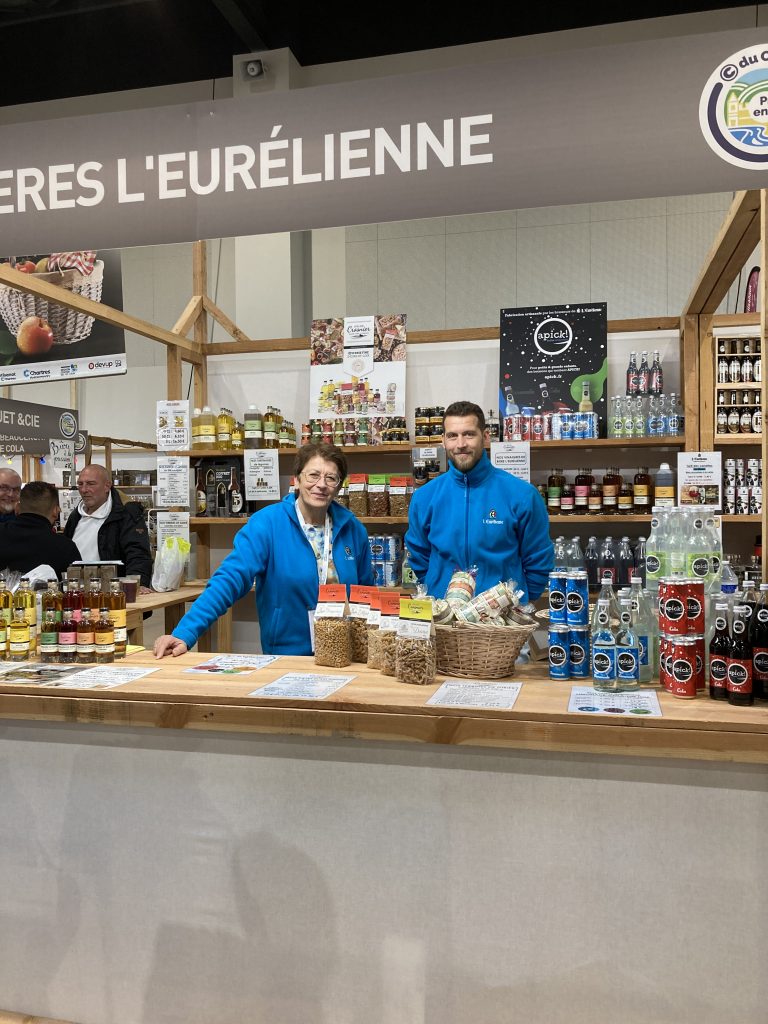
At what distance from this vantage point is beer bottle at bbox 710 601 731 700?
1811 mm

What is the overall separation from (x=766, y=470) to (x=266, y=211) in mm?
1452

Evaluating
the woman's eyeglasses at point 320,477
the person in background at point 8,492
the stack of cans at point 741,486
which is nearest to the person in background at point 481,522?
the woman's eyeglasses at point 320,477

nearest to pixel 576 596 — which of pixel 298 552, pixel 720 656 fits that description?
pixel 720 656

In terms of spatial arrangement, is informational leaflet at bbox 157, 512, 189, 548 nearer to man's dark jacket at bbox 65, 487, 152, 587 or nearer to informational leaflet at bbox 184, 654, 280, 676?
man's dark jacket at bbox 65, 487, 152, 587

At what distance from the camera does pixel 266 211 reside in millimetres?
1850

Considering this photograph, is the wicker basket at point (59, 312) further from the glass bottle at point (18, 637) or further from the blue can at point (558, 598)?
the blue can at point (558, 598)

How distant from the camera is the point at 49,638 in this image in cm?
230

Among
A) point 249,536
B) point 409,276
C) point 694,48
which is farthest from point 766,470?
point 409,276

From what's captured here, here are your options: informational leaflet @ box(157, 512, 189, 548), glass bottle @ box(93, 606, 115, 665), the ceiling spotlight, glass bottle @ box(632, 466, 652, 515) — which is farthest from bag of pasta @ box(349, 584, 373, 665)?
the ceiling spotlight

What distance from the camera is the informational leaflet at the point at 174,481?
5.15 meters

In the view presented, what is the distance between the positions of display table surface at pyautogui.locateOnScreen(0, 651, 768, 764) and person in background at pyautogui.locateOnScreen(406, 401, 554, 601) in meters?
1.10

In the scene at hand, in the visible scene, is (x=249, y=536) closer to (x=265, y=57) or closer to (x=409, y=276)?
(x=265, y=57)

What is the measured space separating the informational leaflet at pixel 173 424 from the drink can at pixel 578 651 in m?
3.51

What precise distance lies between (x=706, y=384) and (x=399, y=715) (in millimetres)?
3427
